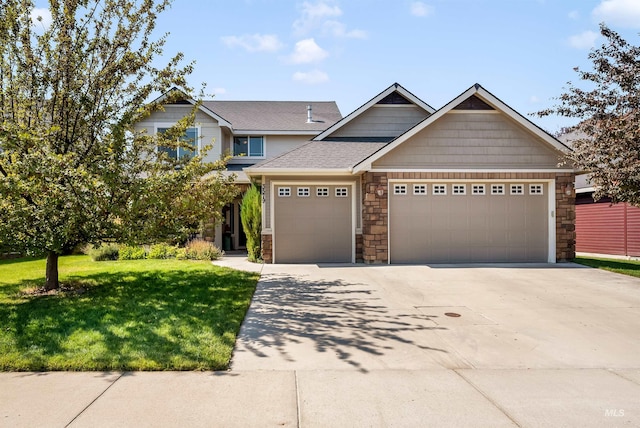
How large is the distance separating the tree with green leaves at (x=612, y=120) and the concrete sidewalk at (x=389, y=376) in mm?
3987

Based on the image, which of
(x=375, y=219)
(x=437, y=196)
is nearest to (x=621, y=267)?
(x=437, y=196)

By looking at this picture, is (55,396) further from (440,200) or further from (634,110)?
(634,110)

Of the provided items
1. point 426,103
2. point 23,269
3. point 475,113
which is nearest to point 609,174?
point 475,113

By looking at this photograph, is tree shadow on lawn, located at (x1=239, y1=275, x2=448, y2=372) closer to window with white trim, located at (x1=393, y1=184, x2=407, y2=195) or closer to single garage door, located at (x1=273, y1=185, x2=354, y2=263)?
single garage door, located at (x1=273, y1=185, x2=354, y2=263)

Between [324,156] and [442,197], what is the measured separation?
4073 mm

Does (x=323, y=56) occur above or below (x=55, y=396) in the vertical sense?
above

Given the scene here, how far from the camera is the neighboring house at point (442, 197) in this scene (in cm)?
1337

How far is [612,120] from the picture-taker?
1091cm

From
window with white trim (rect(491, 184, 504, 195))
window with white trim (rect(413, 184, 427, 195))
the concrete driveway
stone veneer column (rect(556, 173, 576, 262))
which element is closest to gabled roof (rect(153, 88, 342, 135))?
window with white trim (rect(413, 184, 427, 195))

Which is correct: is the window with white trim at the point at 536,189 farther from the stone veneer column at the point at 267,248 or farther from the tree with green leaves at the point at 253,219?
the tree with green leaves at the point at 253,219

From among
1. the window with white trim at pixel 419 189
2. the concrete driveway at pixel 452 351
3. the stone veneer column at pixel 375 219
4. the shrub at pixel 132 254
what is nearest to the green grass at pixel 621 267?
the concrete driveway at pixel 452 351

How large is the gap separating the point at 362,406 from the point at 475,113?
11693 millimetres

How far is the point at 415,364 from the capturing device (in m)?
4.85

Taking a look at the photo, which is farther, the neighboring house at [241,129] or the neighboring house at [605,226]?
the neighboring house at [241,129]
